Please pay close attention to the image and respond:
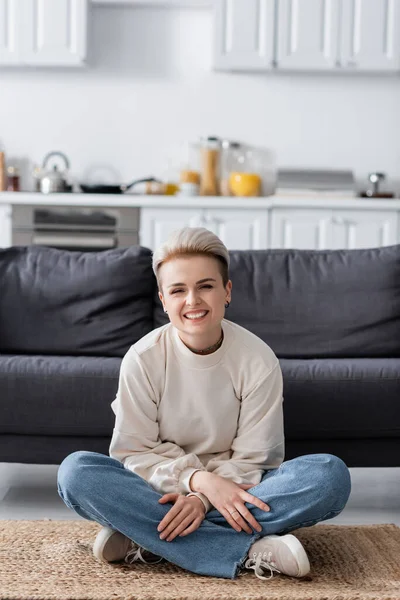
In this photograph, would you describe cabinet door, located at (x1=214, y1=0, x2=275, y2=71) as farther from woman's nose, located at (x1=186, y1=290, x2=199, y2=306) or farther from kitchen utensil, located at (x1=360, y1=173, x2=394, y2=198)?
woman's nose, located at (x1=186, y1=290, x2=199, y2=306)

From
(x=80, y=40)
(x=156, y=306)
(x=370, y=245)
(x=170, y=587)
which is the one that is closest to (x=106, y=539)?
(x=170, y=587)

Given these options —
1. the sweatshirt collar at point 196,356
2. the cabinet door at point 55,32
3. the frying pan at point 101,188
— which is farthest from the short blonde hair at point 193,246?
the cabinet door at point 55,32

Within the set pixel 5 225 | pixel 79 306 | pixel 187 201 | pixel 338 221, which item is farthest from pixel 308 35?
pixel 79 306

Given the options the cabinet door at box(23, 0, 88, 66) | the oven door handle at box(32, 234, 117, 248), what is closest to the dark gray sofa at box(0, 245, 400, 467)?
the oven door handle at box(32, 234, 117, 248)

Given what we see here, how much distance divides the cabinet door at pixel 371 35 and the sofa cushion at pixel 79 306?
2677mm

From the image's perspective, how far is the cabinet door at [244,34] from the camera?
16.9 ft

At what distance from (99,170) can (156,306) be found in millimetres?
2693

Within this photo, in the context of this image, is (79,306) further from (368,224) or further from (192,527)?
(368,224)

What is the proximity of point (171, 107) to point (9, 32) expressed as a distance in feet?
3.49

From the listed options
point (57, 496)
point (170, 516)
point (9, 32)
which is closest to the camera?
point (170, 516)

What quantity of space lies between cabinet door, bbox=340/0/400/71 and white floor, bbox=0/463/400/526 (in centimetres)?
278

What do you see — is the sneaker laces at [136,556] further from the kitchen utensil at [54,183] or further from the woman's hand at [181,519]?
the kitchen utensil at [54,183]

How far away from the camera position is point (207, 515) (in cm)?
201

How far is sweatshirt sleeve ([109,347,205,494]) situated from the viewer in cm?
206
